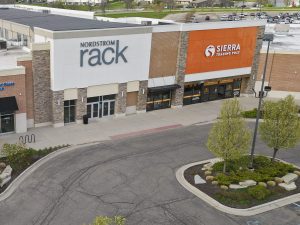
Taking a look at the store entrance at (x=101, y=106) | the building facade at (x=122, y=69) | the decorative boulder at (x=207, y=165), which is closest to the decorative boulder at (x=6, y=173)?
the building facade at (x=122, y=69)

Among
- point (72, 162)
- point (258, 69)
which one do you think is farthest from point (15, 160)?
point (258, 69)

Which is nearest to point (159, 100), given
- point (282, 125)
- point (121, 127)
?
point (121, 127)

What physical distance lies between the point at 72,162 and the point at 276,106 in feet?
53.3

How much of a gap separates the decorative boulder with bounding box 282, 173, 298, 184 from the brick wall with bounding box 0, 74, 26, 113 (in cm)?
2303

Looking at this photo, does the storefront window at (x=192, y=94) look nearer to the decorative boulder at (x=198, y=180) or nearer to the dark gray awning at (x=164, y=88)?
the dark gray awning at (x=164, y=88)

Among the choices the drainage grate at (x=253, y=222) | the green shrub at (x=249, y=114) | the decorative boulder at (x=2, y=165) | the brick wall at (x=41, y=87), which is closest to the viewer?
the drainage grate at (x=253, y=222)

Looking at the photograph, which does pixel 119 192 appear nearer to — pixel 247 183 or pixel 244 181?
pixel 244 181

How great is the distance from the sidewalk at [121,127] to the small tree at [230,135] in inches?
451

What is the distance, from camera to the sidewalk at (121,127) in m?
37.2

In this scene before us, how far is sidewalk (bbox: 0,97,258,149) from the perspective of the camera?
37250 millimetres

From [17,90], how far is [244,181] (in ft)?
68.7

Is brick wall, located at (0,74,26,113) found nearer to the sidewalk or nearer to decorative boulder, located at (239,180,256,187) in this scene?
the sidewalk

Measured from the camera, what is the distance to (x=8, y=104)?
36.6m

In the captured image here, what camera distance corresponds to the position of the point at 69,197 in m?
27.5
